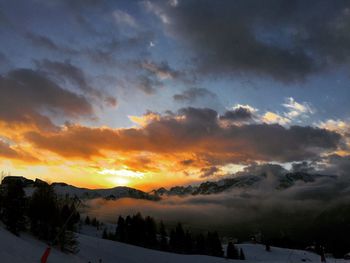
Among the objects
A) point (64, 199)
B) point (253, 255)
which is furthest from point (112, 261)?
point (253, 255)

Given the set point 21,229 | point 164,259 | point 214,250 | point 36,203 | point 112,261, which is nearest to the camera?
point 21,229

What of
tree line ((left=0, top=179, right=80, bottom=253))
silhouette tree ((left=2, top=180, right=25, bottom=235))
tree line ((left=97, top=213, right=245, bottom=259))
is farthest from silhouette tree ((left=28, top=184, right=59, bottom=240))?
tree line ((left=97, top=213, right=245, bottom=259))

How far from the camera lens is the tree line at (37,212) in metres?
50.7

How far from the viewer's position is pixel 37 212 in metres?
55.3

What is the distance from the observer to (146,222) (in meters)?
139

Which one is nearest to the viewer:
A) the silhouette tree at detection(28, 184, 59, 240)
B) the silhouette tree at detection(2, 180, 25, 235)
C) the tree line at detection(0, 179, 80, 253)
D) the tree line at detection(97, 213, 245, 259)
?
the silhouette tree at detection(2, 180, 25, 235)

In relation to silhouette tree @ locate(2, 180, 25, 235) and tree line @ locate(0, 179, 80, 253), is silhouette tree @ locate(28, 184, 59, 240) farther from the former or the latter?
silhouette tree @ locate(2, 180, 25, 235)

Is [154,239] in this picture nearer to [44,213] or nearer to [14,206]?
[44,213]

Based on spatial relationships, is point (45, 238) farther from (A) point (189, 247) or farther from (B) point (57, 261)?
(A) point (189, 247)

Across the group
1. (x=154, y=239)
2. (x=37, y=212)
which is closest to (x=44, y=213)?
(x=37, y=212)

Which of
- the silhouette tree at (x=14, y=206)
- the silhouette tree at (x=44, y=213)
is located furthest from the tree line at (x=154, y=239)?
the silhouette tree at (x=14, y=206)

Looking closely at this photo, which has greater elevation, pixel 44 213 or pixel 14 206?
pixel 14 206

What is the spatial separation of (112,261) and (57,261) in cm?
3890

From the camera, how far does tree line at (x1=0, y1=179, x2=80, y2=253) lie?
50.7m
